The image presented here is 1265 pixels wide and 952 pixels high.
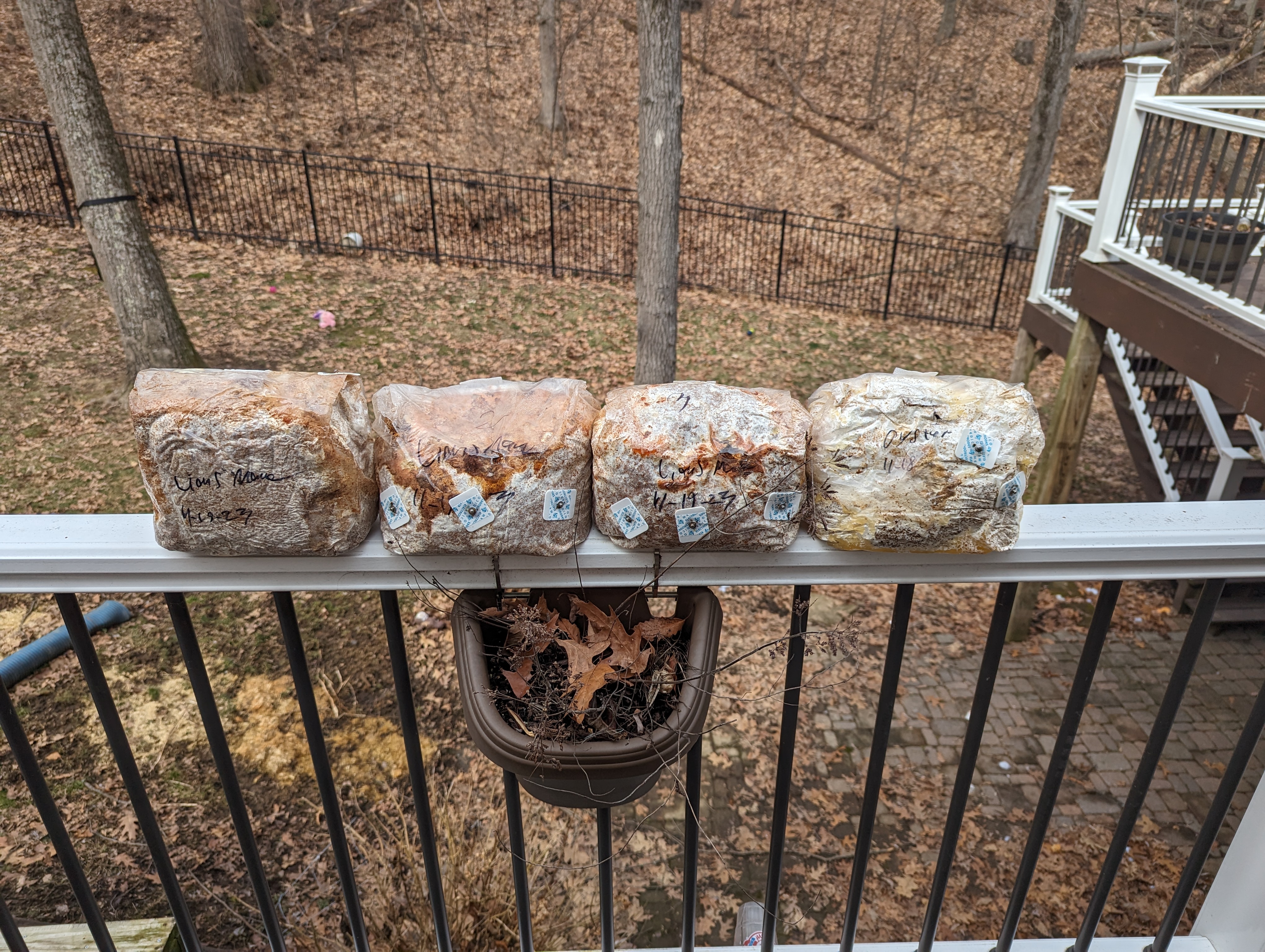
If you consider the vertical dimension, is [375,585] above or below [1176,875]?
above

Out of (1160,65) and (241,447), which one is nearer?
(241,447)

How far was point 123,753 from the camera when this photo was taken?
1.39 m

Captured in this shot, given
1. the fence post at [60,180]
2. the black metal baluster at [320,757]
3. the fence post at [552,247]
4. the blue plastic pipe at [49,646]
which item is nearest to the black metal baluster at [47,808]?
the black metal baluster at [320,757]

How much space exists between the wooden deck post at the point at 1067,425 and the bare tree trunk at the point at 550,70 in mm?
10393

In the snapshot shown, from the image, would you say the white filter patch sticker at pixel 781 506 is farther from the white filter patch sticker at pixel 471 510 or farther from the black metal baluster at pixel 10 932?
the black metal baluster at pixel 10 932

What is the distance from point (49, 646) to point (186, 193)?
329 inches

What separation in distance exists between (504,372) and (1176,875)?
7.42 meters

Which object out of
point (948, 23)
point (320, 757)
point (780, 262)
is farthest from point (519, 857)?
point (948, 23)

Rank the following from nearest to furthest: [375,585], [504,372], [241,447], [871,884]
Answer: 1. [241,447]
2. [375,585]
3. [871,884]
4. [504,372]

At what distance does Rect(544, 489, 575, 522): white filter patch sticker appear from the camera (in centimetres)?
123

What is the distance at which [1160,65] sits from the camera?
6.41 metres

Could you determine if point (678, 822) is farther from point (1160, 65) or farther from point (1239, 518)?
point (1160, 65)

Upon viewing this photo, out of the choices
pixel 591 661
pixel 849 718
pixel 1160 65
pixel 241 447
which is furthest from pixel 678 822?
pixel 1160 65

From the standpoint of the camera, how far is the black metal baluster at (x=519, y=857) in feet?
4.85
